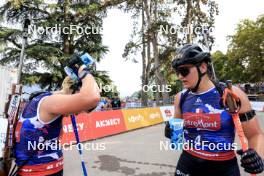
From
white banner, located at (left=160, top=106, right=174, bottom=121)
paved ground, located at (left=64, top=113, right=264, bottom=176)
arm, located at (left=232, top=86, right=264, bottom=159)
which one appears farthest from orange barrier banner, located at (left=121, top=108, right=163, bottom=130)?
arm, located at (left=232, top=86, right=264, bottom=159)

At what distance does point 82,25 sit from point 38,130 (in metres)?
23.8

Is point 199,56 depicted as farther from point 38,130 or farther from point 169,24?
point 169,24

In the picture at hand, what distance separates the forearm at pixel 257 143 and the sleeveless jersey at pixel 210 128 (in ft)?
0.64

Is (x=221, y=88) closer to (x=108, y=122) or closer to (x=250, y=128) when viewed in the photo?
(x=250, y=128)

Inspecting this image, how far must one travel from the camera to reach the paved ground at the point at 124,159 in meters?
7.31

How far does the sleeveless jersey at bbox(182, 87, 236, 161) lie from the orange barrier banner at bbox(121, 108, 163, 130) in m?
12.5

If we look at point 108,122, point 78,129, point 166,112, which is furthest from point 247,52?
point 78,129

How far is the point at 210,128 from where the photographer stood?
2949 millimetres

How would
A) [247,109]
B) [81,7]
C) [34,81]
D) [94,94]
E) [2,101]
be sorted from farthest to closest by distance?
[81,7] → [34,81] → [2,101] → [247,109] → [94,94]

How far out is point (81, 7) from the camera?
25.0 m

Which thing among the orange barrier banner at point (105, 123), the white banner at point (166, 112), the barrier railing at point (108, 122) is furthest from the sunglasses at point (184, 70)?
the white banner at point (166, 112)

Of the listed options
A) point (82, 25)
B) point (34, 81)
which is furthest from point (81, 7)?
point (34, 81)

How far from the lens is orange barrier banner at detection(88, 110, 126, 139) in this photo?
12.5 metres

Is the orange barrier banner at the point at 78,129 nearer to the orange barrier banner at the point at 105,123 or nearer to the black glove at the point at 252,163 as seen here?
the orange barrier banner at the point at 105,123
